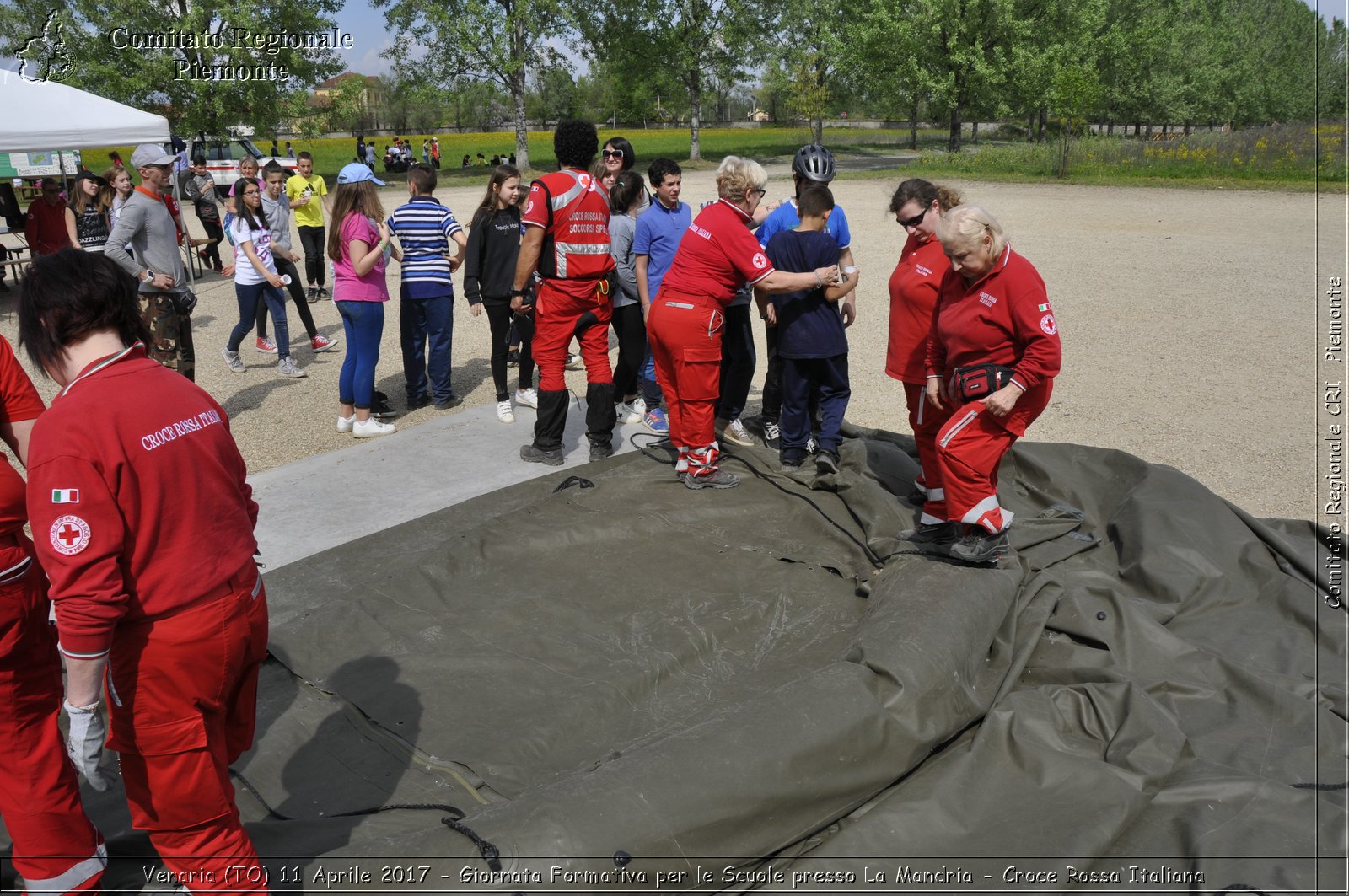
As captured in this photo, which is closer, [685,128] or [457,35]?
[457,35]

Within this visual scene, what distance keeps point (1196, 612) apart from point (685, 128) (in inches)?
2967

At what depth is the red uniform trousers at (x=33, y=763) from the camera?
2588 mm

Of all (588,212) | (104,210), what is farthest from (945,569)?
(104,210)

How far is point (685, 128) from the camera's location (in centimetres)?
7488

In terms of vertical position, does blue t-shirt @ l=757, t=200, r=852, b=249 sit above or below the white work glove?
above

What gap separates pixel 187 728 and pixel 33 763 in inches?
26.3

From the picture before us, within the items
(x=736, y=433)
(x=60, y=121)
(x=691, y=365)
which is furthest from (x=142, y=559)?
(x=60, y=121)

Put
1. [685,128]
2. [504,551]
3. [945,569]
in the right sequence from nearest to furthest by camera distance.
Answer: [945,569], [504,551], [685,128]

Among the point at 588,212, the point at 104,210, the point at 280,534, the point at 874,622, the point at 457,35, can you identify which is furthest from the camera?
the point at 457,35

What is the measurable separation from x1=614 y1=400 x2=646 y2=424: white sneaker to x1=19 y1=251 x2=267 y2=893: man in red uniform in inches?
184

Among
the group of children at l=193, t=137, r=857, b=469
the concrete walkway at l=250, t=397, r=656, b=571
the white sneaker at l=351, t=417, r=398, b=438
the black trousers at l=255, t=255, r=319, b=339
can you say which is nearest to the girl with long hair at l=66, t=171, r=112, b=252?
the black trousers at l=255, t=255, r=319, b=339

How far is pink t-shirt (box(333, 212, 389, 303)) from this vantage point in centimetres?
692

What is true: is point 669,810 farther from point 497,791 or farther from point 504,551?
point 504,551

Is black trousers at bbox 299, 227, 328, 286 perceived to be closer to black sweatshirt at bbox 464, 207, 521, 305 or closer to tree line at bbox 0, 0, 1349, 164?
black sweatshirt at bbox 464, 207, 521, 305
